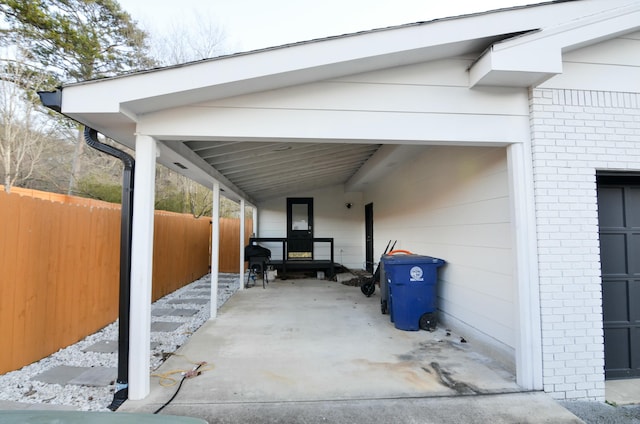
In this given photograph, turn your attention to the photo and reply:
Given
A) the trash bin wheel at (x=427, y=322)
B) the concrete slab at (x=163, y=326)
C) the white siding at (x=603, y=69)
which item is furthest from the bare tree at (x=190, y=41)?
the white siding at (x=603, y=69)

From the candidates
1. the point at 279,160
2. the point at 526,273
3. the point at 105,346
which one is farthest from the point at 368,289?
the point at 105,346

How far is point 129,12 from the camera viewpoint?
9.71m

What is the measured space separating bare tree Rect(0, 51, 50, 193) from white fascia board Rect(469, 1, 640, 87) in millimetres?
8554

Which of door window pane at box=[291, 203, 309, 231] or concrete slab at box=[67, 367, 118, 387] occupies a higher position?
door window pane at box=[291, 203, 309, 231]

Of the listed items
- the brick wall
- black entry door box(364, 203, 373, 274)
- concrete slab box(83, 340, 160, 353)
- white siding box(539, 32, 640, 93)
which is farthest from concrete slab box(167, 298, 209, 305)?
white siding box(539, 32, 640, 93)

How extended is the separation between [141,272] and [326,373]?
1959 mm

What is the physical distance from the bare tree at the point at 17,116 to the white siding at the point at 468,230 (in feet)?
26.8

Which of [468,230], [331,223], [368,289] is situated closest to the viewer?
[468,230]

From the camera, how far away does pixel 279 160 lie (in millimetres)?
5531

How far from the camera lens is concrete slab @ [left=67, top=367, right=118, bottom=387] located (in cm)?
287

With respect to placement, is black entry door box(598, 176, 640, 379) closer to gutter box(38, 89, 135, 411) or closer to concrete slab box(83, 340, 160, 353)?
gutter box(38, 89, 135, 411)

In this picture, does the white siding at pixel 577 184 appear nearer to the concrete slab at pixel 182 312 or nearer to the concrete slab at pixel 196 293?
the concrete slab at pixel 182 312

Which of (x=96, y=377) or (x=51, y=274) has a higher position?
(x=51, y=274)

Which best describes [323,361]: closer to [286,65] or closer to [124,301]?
[124,301]
